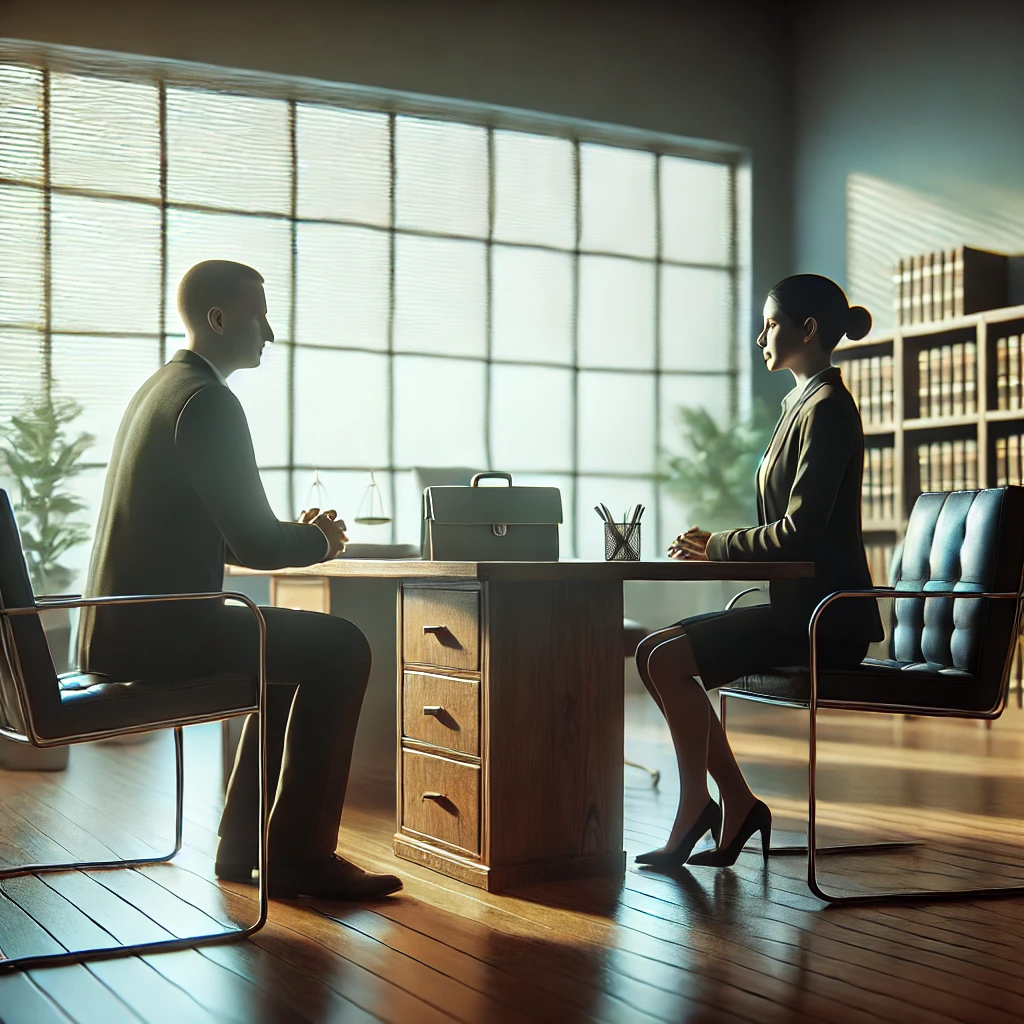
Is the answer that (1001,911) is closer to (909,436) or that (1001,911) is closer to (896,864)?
(896,864)

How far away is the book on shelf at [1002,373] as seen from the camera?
5818 millimetres

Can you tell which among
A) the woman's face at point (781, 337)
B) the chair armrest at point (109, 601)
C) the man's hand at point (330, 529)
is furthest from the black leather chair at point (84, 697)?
the woman's face at point (781, 337)

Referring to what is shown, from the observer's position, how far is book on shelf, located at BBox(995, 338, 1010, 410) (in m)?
5.82

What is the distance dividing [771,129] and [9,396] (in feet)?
16.6

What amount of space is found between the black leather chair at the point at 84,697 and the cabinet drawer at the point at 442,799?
521mm

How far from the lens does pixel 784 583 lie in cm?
281

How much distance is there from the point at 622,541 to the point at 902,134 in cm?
521

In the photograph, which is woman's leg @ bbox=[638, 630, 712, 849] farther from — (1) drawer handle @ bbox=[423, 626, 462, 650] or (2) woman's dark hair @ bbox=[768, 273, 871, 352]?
(2) woman's dark hair @ bbox=[768, 273, 871, 352]

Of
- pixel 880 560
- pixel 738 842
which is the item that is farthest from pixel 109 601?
pixel 880 560

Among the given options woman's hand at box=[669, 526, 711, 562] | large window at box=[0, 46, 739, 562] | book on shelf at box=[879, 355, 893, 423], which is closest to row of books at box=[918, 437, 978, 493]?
book on shelf at box=[879, 355, 893, 423]

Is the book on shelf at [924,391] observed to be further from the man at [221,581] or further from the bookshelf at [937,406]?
the man at [221,581]

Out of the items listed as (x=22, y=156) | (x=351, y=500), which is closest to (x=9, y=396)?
(x=22, y=156)

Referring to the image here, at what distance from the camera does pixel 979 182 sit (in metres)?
6.50

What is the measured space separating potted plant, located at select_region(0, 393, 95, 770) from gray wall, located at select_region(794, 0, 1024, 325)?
4.65m
